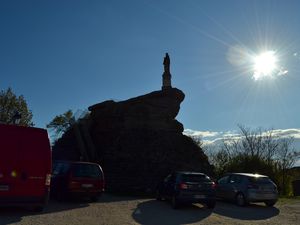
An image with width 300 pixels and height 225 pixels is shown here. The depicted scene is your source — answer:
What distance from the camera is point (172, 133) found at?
3130 cm

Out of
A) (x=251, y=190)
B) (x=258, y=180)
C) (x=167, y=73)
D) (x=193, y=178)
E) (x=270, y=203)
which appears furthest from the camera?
(x=167, y=73)

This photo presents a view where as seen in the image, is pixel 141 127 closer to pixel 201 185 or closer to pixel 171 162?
pixel 171 162

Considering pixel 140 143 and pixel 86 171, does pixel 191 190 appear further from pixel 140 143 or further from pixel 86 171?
pixel 140 143

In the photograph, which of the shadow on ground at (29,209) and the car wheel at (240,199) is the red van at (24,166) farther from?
the car wheel at (240,199)

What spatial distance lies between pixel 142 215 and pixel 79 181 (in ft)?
13.0

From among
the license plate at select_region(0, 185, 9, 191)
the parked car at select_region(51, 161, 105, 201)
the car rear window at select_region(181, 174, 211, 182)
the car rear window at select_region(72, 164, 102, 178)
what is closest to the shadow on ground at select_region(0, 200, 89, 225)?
the parked car at select_region(51, 161, 105, 201)

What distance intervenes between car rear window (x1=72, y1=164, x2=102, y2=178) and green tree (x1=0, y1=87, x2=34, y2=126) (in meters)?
35.7

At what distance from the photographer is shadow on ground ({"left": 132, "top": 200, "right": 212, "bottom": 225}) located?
13200mm

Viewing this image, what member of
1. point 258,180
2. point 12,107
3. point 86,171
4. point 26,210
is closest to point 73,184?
point 86,171

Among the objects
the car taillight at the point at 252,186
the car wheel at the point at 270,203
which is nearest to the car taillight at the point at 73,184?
the car taillight at the point at 252,186

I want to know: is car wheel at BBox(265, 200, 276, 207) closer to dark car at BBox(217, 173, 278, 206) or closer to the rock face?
dark car at BBox(217, 173, 278, 206)

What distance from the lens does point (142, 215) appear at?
14.5m

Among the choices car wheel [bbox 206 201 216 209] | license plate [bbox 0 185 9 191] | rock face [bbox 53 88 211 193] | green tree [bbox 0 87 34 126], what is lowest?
car wheel [bbox 206 201 216 209]

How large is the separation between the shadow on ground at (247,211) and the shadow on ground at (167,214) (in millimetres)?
707
